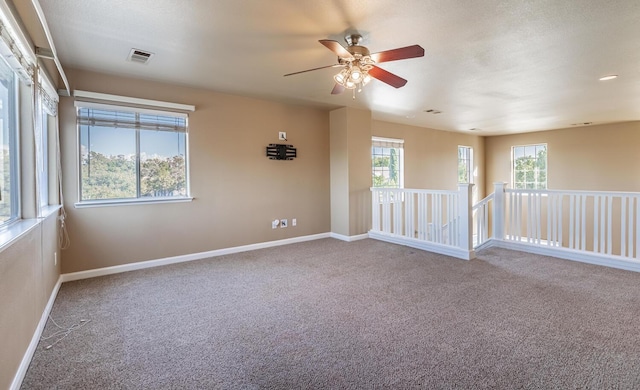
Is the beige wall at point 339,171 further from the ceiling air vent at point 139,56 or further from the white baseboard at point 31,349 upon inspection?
the white baseboard at point 31,349

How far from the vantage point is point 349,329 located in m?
2.42

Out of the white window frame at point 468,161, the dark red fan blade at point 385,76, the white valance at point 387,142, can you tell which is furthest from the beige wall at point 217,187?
the white window frame at point 468,161

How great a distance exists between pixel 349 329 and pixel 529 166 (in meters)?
8.74

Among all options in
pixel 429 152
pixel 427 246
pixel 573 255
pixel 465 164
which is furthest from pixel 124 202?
pixel 465 164

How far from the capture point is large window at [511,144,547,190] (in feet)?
28.0

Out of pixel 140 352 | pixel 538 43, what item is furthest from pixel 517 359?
pixel 538 43

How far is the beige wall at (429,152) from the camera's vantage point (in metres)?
7.49

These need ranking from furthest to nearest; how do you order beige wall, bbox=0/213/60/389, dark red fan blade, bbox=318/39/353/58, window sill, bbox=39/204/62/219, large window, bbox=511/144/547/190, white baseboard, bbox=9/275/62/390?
large window, bbox=511/144/547/190, window sill, bbox=39/204/62/219, dark red fan blade, bbox=318/39/353/58, white baseboard, bbox=9/275/62/390, beige wall, bbox=0/213/60/389

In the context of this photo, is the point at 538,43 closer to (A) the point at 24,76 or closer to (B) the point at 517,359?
(B) the point at 517,359

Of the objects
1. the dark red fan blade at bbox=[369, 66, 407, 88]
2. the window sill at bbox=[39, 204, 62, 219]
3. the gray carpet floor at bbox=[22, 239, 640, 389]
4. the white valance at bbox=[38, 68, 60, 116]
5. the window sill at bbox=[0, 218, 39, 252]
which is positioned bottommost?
the gray carpet floor at bbox=[22, 239, 640, 389]

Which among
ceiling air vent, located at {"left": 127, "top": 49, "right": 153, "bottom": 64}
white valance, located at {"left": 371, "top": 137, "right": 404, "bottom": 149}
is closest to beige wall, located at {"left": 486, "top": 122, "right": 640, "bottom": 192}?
white valance, located at {"left": 371, "top": 137, "right": 404, "bottom": 149}

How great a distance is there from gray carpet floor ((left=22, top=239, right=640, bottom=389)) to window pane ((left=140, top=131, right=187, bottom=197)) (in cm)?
105

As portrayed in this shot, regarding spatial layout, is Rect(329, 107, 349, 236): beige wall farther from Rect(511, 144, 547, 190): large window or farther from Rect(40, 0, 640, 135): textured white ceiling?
Rect(511, 144, 547, 190): large window

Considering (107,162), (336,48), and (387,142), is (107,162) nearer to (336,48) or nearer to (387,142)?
(336,48)
